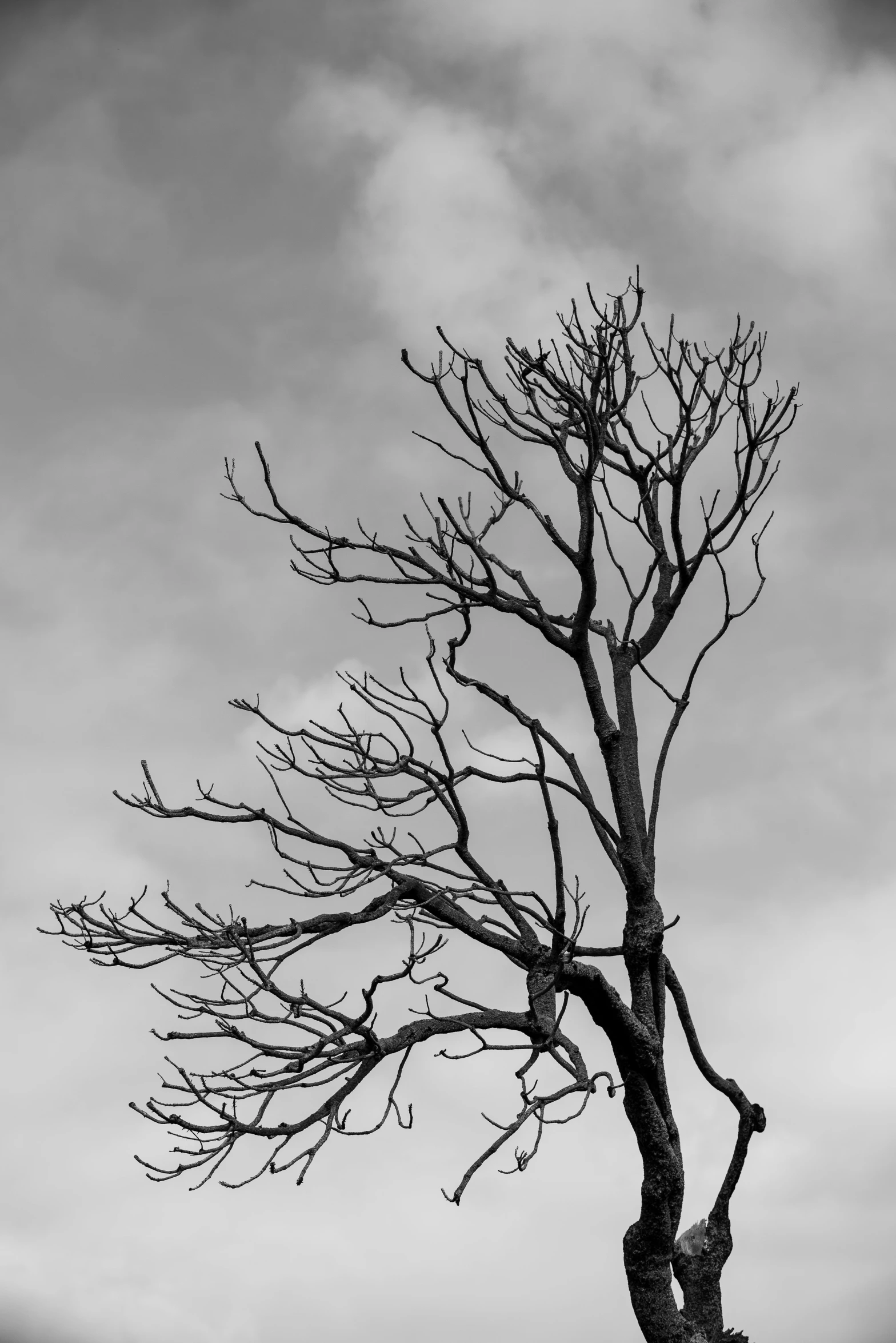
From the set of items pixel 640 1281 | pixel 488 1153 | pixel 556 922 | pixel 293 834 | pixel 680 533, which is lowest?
→ pixel 640 1281

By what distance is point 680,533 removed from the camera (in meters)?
6.43

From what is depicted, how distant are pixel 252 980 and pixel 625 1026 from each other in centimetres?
178

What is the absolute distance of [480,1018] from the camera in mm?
5781

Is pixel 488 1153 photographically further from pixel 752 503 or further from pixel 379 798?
pixel 752 503

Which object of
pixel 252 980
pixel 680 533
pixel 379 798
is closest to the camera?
pixel 252 980

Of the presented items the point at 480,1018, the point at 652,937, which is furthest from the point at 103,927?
the point at 652,937

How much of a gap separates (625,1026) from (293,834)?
5.72 ft

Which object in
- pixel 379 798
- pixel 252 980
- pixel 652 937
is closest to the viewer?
pixel 252 980

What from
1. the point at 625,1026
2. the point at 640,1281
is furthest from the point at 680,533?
the point at 640,1281

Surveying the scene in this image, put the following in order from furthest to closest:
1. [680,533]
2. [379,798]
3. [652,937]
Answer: [680,533], [652,937], [379,798]

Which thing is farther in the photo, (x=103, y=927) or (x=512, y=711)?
(x=512, y=711)

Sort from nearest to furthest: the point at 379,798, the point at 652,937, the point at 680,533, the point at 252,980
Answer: the point at 252,980 → the point at 379,798 → the point at 652,937 → the point at 680,533

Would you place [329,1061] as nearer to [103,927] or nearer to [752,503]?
[103,927]

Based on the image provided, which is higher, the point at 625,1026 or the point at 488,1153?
the point at 625,1026
